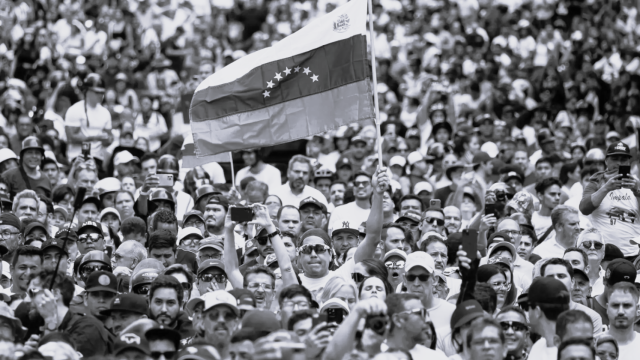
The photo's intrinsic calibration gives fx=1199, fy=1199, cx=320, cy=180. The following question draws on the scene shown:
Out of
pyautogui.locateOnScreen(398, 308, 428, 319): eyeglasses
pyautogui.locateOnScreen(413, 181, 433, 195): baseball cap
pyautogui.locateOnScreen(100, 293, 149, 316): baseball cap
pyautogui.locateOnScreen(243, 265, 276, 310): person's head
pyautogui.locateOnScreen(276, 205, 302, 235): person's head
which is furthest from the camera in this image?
pyautogui.locateOnScreen(413, 181, 433, 195): baseball cap

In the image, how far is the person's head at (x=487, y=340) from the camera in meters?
7.81

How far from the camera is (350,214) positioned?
13352 millimetres

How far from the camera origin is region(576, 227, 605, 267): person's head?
11594 millimetres

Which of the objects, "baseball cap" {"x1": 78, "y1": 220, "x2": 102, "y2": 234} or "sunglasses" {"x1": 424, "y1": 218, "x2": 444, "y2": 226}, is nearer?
"baseball cap" {"x1": 78, "y1": 220, "x2": 102, "y2": 234}

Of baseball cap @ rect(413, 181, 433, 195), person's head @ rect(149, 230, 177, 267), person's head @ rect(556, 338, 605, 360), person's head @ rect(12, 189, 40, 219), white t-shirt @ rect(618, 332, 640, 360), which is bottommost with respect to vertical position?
white t-shirt @ rect(618, 332, 640, 360)

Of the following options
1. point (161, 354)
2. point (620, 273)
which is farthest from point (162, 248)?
point (620, 273)

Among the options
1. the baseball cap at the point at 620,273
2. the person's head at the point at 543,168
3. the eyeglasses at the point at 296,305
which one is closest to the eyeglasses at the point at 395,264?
the baseball cap at the point at 620,273

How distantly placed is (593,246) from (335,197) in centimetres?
402

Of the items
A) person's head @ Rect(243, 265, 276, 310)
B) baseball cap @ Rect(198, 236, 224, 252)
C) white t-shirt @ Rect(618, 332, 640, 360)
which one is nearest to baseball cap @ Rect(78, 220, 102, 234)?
baseball cap @ Rect(198, 236, 224, 252)

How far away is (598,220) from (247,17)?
1619 centimetres

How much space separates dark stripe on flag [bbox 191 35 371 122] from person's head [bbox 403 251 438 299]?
7.69ft

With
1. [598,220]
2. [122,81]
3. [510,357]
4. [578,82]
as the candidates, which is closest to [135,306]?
[510,357]

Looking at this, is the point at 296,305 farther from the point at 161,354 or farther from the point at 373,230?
the point at 373,230

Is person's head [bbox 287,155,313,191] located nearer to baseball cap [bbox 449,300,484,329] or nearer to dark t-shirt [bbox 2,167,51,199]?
dark t-shirt [bbox 2,167,51,199]
